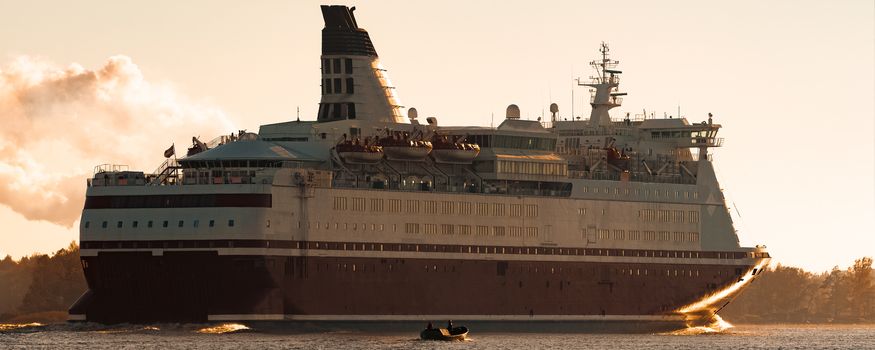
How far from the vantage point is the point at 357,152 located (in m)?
118

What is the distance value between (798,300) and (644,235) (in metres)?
56.1

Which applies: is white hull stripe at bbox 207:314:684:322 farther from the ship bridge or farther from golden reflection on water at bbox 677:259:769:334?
the ship bridge

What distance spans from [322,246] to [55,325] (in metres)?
14.2

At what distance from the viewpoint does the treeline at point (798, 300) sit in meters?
178

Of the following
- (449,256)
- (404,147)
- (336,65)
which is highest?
(336,65)

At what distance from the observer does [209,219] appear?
366 feet

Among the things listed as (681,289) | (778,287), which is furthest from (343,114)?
(778,287)

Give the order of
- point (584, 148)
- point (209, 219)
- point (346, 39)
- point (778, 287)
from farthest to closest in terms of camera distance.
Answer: point (778, 287)
point (584, 148)
point (346, 39)
point (209, 219)

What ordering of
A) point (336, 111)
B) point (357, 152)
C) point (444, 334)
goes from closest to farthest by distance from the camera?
point (444, 334)
point (357, 152)
point (336, 111)

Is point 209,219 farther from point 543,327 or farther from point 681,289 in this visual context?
point 681,289

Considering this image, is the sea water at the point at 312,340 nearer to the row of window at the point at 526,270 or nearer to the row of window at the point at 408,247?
the row of window at the point at 526,270

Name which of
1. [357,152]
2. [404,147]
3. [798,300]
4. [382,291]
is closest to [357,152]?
[357,152]

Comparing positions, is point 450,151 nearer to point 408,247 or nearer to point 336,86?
point 408,247

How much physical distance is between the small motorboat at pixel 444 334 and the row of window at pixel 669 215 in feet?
66.8
